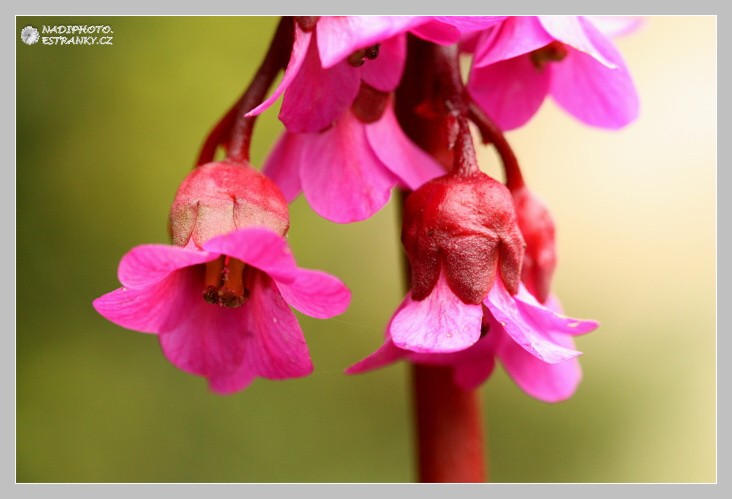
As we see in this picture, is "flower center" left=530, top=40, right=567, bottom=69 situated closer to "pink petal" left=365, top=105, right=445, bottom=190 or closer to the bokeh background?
"pink petal" left=365, top=105, right=445, bottom=190

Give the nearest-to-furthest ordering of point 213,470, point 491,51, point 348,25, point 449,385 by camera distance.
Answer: point 348,25, point 491,51, point 449,385, point 213,470

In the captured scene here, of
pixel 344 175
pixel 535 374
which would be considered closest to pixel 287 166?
pixel 344 175

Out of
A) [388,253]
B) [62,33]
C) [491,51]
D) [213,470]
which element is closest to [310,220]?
[388,253]

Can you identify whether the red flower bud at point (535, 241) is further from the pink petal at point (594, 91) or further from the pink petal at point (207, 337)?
the pink petal at point (207, 337)

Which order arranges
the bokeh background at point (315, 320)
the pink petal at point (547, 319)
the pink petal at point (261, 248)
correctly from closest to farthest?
the pink petal at point (261, 248), the pink petal at point (547, 319), the bokeh background at point (315, 320)

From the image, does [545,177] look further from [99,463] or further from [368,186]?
[368,186]

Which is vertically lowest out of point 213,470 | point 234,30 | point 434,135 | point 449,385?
point 213,470

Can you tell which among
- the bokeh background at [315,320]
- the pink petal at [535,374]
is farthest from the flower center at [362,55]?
the bokeh background at [315,320]
